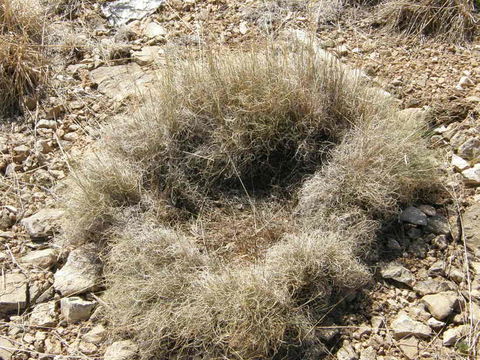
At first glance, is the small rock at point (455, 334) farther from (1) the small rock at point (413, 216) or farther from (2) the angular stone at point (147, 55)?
(2) the angular stone at point (147, 55)

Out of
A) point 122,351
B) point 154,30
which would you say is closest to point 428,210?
point 122,351

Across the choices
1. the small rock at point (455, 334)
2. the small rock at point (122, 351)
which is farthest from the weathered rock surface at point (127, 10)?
the small rock at point (455, 334)

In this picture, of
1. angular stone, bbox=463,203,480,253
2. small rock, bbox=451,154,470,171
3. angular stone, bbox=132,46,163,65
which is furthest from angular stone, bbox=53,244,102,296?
small rock, bbox=451,154,470,171

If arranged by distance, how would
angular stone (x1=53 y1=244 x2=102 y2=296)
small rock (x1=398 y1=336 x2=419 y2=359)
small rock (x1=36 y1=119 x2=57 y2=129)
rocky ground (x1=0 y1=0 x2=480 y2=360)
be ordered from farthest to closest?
small rock (x1=36 y1=119 x2=57 y2=129) → angular stone (x1=53 y1=244 x2=102 y2=296) → rocky ground (x1=0 y1=0 x2=480 y2=360) → small rock (x1=398 y1=336 x2=419 y2=359)

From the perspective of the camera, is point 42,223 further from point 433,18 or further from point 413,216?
point 433,18

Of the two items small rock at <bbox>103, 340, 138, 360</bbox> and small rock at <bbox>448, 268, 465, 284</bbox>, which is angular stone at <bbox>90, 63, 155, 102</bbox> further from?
small rock at <bbox>448, 268, 465, 284</bbox>

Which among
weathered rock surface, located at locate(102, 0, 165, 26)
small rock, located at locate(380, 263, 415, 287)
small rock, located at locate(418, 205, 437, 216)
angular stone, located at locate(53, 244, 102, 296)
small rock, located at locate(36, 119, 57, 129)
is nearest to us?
small rock, located at locate(380, 263, 415, 287)

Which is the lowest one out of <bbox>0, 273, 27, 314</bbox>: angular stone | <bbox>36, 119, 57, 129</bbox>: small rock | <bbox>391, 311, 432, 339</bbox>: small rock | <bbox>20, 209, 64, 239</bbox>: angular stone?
<bbox>391, 311, 432, 339</bbox>: small rock

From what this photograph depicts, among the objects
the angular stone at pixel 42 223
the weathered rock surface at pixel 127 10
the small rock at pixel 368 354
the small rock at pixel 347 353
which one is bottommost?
the small rock at pixel 368 354
